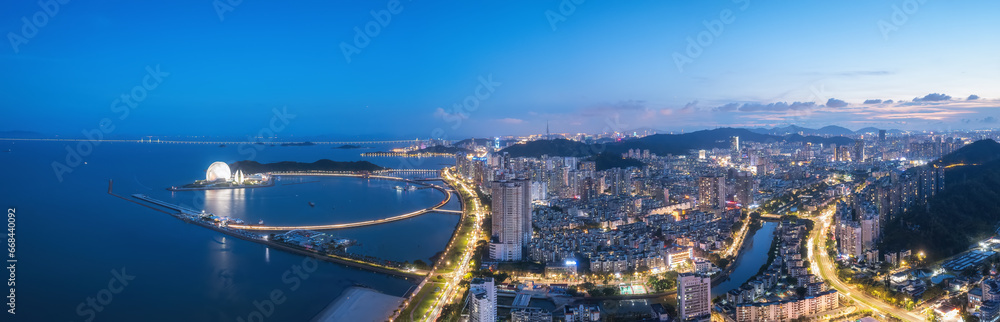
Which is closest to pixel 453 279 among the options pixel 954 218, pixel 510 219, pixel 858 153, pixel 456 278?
pixel 456 278

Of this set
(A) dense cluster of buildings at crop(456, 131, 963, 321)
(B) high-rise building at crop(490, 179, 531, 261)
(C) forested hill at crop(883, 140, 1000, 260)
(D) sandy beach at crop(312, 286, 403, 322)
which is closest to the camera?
(D) sandy beach at crop(312, 286, 403, 322)

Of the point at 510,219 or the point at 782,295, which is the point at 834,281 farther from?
the point at 510,219

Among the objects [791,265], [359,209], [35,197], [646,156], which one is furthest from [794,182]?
[35,197]

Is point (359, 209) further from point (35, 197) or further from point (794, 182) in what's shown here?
point (794, 182)

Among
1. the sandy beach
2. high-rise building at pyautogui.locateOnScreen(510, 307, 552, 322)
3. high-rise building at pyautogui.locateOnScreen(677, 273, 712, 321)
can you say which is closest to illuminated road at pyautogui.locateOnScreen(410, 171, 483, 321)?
the sandy beach

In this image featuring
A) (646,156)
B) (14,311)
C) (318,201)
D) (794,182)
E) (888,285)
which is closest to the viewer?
(14,311)

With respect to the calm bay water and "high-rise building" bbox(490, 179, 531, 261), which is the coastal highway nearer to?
"high-rise building" bbox(490, 179, 531, 261)
